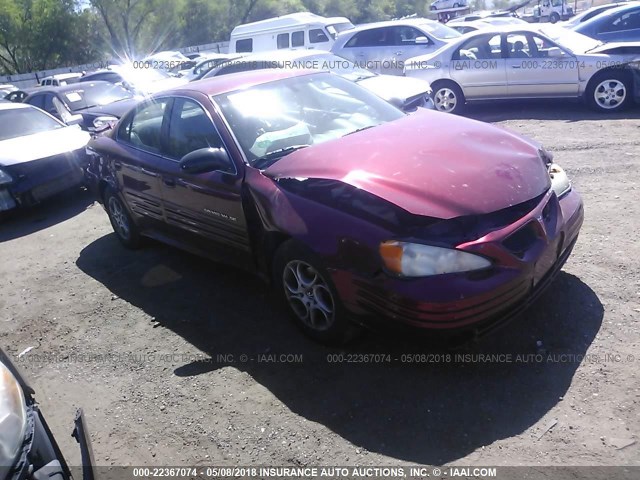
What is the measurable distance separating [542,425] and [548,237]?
1.02 metres

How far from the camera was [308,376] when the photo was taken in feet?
11.1

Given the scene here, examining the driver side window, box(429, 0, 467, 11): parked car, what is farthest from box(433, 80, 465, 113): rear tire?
box(429, 0, 467, 11): parked car

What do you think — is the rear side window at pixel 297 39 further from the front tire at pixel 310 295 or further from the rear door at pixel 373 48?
the front tire at pixel 310 295

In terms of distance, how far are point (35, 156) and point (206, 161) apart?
486 centimetres

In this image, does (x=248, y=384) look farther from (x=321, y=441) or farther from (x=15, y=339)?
(x=15, y=339)

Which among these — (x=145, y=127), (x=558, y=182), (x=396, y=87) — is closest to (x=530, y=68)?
(x=396, y=87)

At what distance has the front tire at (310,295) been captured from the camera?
329cm

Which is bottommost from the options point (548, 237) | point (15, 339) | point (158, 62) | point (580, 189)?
point (15, 339)

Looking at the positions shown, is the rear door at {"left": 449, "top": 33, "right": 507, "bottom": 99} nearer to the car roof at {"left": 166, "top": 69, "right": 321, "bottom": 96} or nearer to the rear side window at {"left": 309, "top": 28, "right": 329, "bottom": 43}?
the car roof at {"left": 166, "top": 69, "right": 321, "bottom": 96}

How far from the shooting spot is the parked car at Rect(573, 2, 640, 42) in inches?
445

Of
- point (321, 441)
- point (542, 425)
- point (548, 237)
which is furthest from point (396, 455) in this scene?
point (548, 237)

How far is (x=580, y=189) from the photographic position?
5.73 m

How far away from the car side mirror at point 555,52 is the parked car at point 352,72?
6.66ft

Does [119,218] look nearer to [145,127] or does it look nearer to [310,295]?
[145,127]
